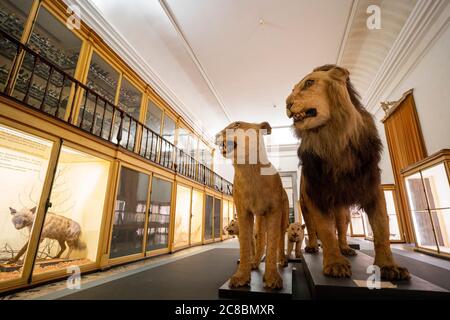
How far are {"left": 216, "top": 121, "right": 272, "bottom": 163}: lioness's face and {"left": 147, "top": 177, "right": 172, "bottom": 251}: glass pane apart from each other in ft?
14.2

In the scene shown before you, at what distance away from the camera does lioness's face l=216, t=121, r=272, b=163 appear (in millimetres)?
1141

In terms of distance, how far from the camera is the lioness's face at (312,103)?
0.92m

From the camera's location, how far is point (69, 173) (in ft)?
11.0

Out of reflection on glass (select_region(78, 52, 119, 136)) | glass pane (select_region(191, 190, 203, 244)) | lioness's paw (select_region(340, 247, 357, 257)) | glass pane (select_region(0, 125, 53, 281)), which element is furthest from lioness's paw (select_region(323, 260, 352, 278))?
glass pane (select_region(191, 190, 203, 244))

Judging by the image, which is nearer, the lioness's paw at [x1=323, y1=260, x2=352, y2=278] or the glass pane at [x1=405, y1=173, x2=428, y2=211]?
the lioness's paw at [x1=323, y1=260, x2=352, y2=278]

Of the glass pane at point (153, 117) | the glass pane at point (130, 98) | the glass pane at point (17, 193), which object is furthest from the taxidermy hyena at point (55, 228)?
the glass pane at point (153, 117)

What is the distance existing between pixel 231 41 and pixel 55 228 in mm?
5942

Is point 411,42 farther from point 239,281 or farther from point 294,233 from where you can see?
point 239,281

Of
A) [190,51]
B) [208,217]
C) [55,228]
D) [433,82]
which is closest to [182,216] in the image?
[208,217]

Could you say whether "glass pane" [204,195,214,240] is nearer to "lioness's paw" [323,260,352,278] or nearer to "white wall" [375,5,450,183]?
"white wall" [375,5,450,183]

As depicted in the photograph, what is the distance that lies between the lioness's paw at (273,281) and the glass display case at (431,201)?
142 inches

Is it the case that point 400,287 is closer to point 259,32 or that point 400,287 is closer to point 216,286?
point 216,286

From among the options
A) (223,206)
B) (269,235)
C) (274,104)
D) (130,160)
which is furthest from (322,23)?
(223,206)

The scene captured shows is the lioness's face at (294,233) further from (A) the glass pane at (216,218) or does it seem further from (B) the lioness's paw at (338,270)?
(A) the glass pane at (216,218)
